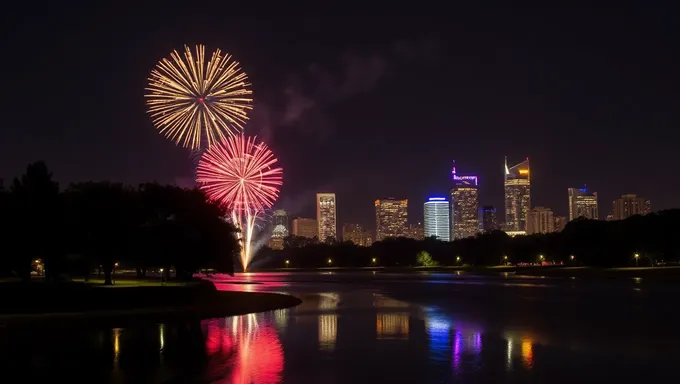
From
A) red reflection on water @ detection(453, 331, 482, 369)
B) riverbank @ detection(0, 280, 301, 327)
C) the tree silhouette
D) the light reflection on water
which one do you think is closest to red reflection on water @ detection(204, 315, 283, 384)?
the light reflection on water

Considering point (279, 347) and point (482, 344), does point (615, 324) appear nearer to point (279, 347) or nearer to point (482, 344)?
point (482, 344)

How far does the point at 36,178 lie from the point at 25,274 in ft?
24.5

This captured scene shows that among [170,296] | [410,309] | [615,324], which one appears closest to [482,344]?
[615,324]

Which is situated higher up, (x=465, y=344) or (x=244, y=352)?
Answer: (x=244, y=352)

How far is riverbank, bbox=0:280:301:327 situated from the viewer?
3322 centimetres

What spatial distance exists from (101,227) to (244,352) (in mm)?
36066

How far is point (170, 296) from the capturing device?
4147 centimetres

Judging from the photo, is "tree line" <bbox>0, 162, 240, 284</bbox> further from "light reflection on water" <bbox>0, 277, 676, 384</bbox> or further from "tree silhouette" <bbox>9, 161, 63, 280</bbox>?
"light reflection on water" <bbox>0, 277, 676, 384</bbox>

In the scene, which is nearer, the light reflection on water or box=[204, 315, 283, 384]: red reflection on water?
box=[204, 315, 283, 384]: red reflection on water

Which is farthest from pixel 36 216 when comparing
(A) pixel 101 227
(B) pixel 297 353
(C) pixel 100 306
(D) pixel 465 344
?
(D) pixel 465 344

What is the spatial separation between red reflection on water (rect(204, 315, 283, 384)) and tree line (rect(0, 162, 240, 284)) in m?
22.0

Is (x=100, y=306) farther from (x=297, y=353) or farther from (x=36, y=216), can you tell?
(x=297, y=353)

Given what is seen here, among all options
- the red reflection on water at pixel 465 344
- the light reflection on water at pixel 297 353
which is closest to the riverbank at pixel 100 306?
the light reflection on water at pixel 297 353

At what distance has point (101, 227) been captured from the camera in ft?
180
